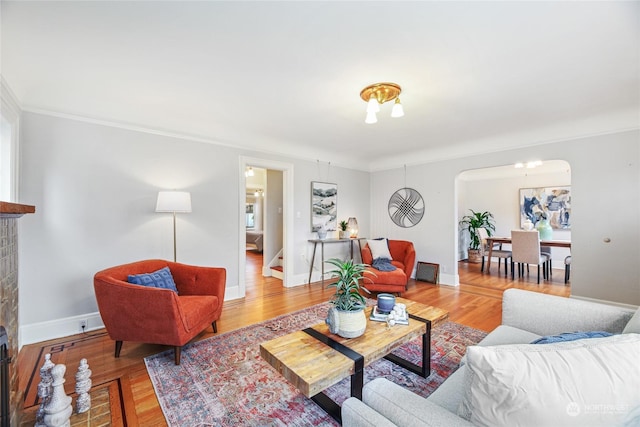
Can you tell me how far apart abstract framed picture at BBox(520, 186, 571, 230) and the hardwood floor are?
1.31 m

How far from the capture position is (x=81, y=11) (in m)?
1.61

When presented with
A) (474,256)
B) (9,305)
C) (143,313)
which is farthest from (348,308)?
(474,256)

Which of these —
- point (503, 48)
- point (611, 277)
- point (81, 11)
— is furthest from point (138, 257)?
point (611, 277)

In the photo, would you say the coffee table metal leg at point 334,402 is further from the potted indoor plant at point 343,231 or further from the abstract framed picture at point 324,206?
the potted indoor plant at point 343,231

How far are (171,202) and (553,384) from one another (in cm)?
332

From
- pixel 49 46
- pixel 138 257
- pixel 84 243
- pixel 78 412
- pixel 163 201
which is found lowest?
pixel 78 412

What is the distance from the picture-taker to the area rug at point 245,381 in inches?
65.5

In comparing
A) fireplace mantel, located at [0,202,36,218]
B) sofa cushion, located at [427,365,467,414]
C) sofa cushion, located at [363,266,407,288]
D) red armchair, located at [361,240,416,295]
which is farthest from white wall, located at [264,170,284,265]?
sofa cushion, located at [427,365,467,414]

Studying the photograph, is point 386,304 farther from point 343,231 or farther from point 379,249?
point 343,231

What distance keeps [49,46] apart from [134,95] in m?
0.78

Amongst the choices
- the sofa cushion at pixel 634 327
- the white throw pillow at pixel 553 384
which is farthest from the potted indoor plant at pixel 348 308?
the sofa cushion at pixel 634 327

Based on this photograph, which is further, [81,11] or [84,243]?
[84,243]

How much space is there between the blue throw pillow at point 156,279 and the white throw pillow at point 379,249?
3.06m

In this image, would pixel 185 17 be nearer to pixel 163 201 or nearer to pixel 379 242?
pixel 163 201
